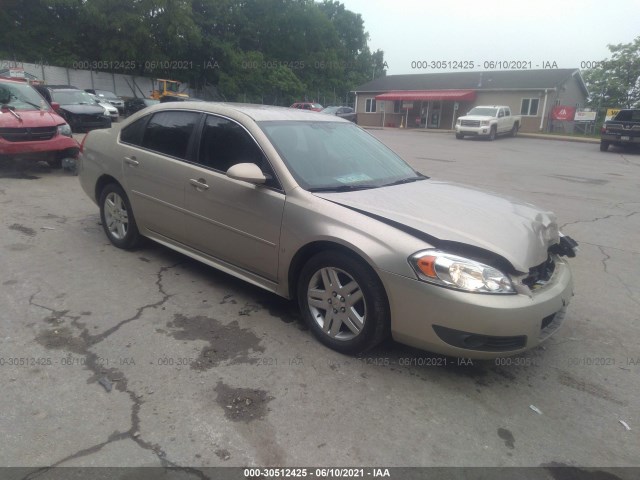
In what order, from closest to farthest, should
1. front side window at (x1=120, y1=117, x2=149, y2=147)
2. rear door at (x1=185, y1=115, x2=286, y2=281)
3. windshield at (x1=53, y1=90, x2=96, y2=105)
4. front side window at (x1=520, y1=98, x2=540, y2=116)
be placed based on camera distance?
rear door at (x1=185, y1=115, x2=286, y2=281) → front side window at (x1=120, y1=117, x2=149, y2=147) → windshield at (x1=53, y1=90, x2=96, y2=105) → front side window at (x1=520, y1=98, x2=540, y2=116)

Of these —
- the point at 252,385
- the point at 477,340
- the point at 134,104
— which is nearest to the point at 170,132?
the point at 252,385

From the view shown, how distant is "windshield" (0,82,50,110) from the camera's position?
29.9 ft

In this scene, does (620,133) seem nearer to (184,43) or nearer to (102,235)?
(102,235)

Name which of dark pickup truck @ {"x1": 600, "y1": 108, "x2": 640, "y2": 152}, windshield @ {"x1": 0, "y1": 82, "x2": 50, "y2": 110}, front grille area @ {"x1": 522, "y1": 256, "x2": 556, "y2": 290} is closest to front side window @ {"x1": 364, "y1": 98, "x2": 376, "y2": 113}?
dark pickup truck @ {"x1": 600, "y1": 108, "x2": 640, "y2": 152}

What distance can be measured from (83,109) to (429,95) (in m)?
29.0

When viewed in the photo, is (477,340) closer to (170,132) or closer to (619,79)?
(170,132)

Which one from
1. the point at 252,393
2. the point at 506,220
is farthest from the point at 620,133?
the point at 252,393

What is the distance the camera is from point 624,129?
20812 millimetres

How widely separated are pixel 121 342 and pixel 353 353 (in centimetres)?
161

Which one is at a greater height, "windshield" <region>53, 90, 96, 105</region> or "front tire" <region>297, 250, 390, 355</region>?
"windshield" <region>53, 90, 96, 105</region>

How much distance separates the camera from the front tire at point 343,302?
310 cm

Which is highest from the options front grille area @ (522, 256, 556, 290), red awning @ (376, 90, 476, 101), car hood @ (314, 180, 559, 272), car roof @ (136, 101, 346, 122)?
red awning @ (376, 90, 476, 101)

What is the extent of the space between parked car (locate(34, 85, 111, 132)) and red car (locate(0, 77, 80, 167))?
7.03 metres

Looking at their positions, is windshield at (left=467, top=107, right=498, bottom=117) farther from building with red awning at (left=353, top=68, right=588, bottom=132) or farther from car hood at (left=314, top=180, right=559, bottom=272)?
car hood at (left=314, top=180, right=559, bottom=272)
